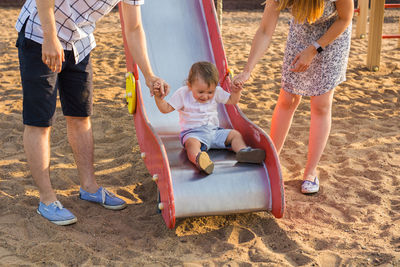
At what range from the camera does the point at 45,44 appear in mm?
2393

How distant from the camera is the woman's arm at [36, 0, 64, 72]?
2328 mm

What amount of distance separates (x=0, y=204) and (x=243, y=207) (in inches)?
59.7

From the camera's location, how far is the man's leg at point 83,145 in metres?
3.01

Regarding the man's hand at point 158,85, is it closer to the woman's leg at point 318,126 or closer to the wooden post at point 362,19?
the woman's leg at point 318,126

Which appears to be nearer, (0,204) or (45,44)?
(45,44)

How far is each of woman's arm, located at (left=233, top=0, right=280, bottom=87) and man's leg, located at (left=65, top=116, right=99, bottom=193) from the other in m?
0.96

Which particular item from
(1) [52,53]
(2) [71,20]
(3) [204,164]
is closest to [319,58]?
(3) [204,164]

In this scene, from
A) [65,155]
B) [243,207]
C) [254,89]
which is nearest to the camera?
[243,207]

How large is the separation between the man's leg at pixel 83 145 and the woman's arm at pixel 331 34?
136 cm

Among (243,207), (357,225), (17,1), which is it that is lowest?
(357,225)

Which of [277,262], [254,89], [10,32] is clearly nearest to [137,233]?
[277,262]

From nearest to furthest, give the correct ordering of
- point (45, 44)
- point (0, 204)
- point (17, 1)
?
point (45, 44) < point (0, 204) < point (17, 1)

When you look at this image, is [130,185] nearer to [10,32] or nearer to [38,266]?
[38,266]

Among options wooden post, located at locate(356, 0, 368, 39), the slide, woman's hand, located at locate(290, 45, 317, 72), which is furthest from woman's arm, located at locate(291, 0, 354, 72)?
wooden post, located at locate(356, 0, 368, 39)
